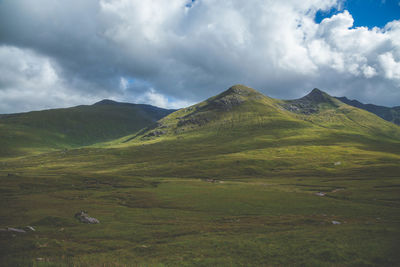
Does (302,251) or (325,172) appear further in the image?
(325,172)

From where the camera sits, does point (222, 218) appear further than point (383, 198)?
No

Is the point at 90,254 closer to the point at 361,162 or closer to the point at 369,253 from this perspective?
the point at 369,253

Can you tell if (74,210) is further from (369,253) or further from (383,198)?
(383,198)

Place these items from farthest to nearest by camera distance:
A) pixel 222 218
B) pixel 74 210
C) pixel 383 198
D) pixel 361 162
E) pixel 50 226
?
pixel 361 162
pixel 383 198
pixel 74 210
pixel 222 218
pixel 50 226

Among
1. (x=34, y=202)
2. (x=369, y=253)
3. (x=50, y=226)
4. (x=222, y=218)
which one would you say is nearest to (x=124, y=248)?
(x=50, y=226)

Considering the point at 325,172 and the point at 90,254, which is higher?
the point at 90,254

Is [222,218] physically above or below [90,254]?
below

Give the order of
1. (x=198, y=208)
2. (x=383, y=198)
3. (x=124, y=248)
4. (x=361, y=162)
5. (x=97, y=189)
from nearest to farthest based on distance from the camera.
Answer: (x=124, y=248) < (x=198, y=208) < (x=383, y=198) < (x=97, y=189) < (x=361, y=162)

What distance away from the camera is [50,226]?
45938mm

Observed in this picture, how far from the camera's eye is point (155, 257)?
29109 millimetres

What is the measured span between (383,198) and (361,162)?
118 m

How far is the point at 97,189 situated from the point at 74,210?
156ft

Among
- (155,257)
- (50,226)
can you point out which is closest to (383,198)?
(155,257)

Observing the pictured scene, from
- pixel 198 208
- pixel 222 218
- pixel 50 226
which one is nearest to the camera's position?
pixel 50 226
